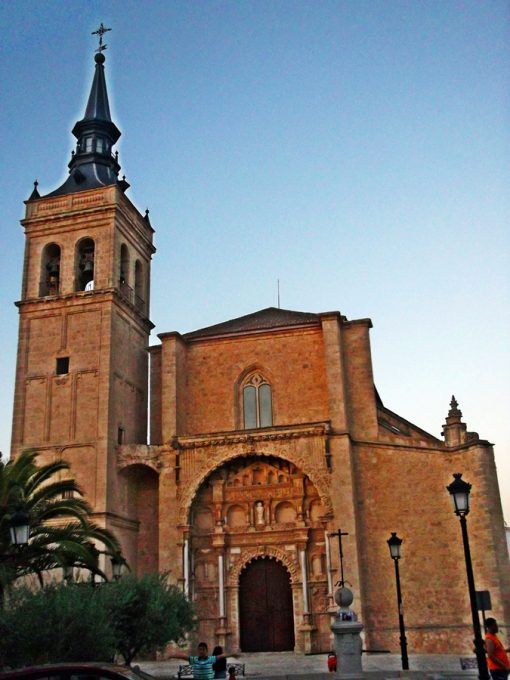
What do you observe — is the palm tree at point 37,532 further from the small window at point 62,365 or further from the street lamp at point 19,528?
the small window at point 62,365

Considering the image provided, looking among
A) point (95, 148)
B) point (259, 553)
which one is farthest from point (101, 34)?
point (259, 553)

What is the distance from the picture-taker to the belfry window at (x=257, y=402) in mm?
27625

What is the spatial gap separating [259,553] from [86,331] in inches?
385

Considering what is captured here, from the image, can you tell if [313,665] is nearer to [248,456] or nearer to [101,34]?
[248,456]

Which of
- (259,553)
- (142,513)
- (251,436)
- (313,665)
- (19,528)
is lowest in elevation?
Result: (313,665)

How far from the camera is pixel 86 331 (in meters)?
27.5

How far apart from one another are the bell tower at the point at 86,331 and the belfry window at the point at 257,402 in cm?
417

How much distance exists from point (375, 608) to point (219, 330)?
37.8 ft

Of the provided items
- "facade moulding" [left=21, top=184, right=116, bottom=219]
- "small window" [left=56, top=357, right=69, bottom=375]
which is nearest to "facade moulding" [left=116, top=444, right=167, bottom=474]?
"small window" [left=56, top=357, right=69, bottom=375]

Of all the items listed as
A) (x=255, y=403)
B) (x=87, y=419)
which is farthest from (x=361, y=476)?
(x=87, y=419)

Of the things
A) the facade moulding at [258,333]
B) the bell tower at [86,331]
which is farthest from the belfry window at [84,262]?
the facade moulding at [258,333]

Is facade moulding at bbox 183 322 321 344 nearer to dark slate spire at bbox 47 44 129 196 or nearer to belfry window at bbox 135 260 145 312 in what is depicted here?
belfry window at bbox 135 260 145 312

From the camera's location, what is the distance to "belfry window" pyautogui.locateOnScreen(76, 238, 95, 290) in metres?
29.2

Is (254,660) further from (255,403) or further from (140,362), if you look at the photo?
(140,362)
